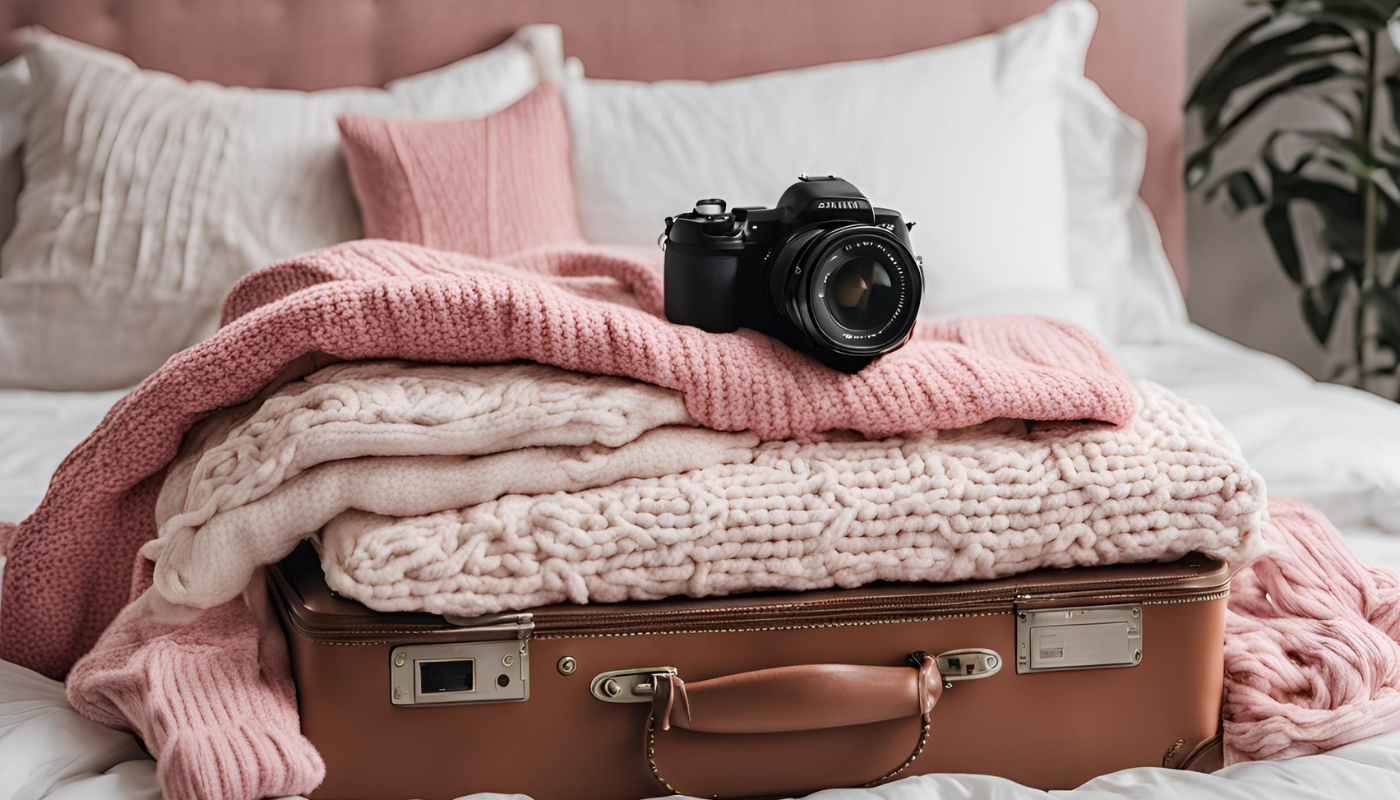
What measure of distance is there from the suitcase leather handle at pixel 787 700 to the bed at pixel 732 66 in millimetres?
150

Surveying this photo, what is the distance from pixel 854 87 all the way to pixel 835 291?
867 millimetres

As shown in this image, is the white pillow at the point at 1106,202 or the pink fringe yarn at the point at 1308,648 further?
the white pillow at the point at 1106,202

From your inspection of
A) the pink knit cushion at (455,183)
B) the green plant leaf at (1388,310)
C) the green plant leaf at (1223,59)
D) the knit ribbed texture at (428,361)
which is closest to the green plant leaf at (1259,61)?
the green plant leaf at (1223,59)

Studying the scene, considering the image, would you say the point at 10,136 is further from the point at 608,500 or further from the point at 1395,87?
the point at 1395,87

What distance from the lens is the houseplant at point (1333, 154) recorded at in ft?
5.74

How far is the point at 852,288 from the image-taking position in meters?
0.69

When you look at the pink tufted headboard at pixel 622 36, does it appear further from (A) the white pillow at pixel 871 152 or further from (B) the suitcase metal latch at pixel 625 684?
(B) the suitcase metal latch at pixel 625 684

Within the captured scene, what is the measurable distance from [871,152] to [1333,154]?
1.07 m

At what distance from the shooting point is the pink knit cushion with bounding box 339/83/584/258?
1.25 meters

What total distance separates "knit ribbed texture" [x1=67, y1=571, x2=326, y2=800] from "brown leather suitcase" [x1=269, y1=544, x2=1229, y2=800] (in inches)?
1.3

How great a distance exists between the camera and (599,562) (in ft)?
2.09

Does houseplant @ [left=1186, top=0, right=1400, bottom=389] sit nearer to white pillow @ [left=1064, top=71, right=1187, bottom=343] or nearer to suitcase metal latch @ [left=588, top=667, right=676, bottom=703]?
white pillow @ [left=1064, top=71, right=1187, bottom=343]

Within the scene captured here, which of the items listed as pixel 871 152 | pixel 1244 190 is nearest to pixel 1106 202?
pixel 1244 190

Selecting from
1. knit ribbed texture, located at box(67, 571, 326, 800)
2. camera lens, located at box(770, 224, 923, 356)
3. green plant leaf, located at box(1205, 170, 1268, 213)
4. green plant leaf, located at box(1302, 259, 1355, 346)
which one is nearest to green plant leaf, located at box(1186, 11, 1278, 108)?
green plant leaf, located at box(1205, 170, 1268, 213)
